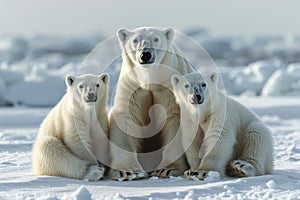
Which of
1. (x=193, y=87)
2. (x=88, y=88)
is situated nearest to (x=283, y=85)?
(x=193, y=87)

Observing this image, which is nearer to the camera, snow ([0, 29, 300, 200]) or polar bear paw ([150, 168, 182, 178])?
snow ([0, 29, 300, 200])

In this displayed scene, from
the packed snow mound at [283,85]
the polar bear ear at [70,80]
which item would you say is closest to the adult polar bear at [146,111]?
the polar bear ear at [70,80]

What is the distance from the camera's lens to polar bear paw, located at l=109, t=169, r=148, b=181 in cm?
363

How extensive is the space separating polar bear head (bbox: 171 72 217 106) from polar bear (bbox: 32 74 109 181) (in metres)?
Answer: 0.51

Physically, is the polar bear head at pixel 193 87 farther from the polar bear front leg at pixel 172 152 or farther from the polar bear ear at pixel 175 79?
the polar bear front leg at pixel 172 152

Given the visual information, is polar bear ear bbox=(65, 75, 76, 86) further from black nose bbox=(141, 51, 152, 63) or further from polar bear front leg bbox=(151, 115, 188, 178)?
polar bear front leg bbox=(151, 115, 188, 178)

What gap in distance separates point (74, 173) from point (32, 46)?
4651 centimetres

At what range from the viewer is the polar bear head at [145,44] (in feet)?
11.8

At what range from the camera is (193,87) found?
3537mm

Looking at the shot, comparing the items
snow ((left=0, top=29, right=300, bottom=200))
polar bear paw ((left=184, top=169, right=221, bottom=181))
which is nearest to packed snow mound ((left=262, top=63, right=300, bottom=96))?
snow ((left=0, top=29, right=300, bottom=200))

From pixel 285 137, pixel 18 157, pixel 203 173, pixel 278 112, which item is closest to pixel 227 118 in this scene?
pixel 203 173

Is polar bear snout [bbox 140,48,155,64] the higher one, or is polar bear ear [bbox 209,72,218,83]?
polar bear snout [bbox 140,48,155,64]

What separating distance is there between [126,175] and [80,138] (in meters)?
0.39

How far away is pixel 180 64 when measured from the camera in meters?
3.88
